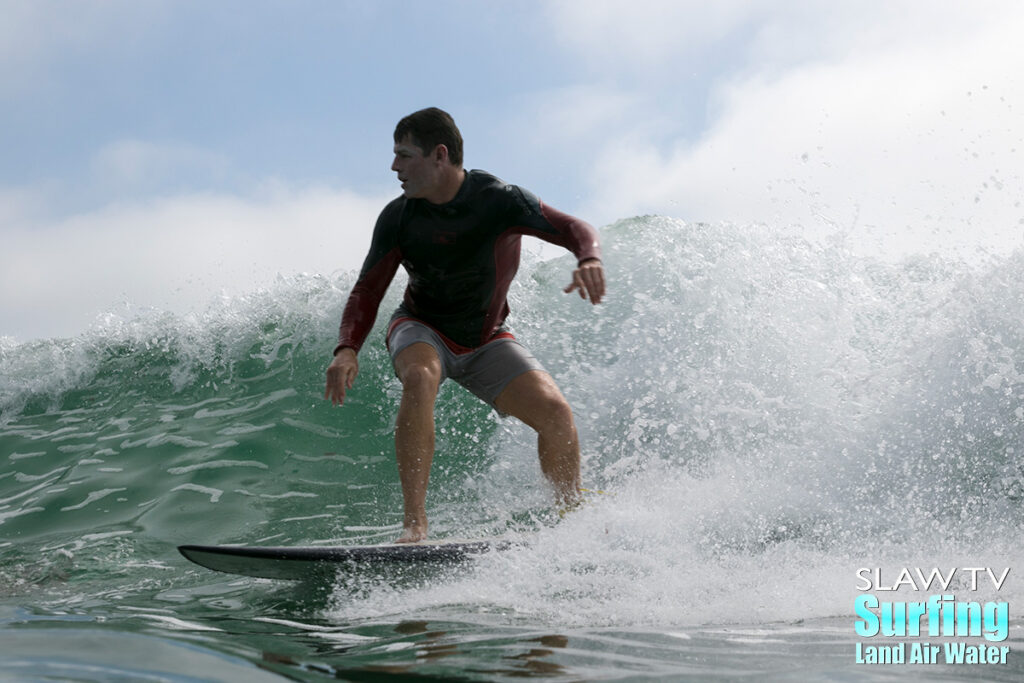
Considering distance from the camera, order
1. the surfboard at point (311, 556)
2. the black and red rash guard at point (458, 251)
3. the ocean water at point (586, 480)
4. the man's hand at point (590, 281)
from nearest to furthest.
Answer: the ocean water at point (586, 480), the surfboard at point (311, 556), the man's hand at point (590, 281), the black and red rash guard at point (458, 251)

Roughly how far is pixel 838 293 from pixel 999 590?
4.74 meters

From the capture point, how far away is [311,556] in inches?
140

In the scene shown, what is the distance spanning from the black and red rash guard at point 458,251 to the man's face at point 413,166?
0.13 metres

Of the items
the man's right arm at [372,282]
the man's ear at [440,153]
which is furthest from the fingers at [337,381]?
the man's ear at [440,153]

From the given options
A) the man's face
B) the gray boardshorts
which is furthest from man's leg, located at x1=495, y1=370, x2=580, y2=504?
the man's face

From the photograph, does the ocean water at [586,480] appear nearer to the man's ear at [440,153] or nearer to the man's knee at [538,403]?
the man's knee at [538,403]

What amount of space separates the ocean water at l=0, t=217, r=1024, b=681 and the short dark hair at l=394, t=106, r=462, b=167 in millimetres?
1856

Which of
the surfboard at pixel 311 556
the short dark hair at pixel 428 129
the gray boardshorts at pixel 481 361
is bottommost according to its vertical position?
the surfboard at pixel 311 556

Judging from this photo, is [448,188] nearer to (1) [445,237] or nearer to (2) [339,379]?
(1) [445,237]

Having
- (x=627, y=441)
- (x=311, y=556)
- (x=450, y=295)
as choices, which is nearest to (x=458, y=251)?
(x=450, y=295)

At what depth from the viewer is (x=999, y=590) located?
3.36m

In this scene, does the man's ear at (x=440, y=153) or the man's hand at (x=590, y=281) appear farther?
the man's ear at (x=440, y=153)

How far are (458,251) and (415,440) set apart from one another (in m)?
0.96

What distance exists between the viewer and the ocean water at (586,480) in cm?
269
